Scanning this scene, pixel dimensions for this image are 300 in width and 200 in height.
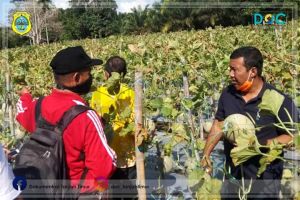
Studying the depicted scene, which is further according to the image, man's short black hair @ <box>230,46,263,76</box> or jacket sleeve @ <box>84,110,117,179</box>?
man's short black hair @ <box>230,46,263,76</box>

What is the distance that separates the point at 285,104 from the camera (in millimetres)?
2109

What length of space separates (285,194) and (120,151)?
1.14m

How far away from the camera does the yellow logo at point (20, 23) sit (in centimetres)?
366

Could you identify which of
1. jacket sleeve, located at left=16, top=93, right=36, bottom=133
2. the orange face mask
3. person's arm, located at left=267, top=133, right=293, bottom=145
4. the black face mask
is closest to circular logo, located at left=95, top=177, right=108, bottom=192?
the black face mask

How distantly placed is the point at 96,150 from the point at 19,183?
32 cm

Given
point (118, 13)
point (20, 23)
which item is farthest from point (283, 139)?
point (118, 13)

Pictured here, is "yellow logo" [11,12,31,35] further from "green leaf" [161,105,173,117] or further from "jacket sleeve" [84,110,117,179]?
"jacket sleeve" [84,110,117,179]

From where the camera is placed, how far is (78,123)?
68.4 inches

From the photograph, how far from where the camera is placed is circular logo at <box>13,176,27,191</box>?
5.18ft

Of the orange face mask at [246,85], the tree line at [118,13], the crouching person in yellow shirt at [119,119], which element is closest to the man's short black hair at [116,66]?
the crouching person in yellow shirt at [119,119]

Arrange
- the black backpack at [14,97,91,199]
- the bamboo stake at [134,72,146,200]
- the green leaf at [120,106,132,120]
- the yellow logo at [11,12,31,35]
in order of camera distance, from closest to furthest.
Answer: the black backpack at [14,97,91,199]
the bamboo stake at [134,72,146,200]
the green leaf at [120,106,132,120]
the yellow logo at [11,12,31,35]

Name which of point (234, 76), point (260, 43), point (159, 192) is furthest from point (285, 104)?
point (260, 43)

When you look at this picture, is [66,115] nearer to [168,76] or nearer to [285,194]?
[285,194]

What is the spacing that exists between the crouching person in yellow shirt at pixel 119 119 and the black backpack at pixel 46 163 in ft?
2.55
